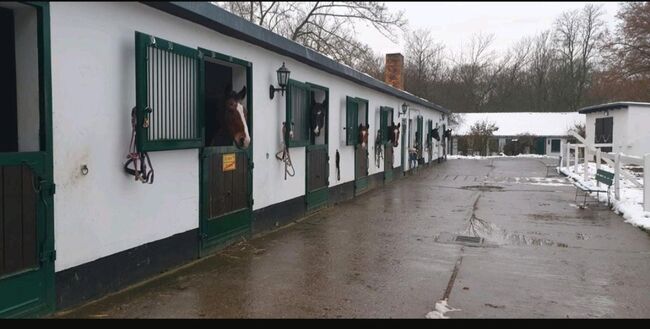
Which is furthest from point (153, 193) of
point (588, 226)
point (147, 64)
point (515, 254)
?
point (588, 226)

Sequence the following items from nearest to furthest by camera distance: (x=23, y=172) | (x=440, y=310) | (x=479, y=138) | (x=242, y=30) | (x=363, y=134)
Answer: (x=23, y=172) < (x=440, y=310) < (x=242, y=30) < (x=363, y=134) < (x=479, y=138)

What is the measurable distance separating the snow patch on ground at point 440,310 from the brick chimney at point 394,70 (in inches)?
692

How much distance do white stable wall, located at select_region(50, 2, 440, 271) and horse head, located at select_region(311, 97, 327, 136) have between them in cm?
300

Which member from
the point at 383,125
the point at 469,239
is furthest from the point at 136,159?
the point at 383,125

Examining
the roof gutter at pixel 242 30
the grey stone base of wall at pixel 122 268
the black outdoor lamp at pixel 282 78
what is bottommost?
the grey stone base of wall at pixel 122 268

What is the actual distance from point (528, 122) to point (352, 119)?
35874 mm

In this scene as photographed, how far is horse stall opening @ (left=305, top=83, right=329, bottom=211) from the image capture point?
8789 mm

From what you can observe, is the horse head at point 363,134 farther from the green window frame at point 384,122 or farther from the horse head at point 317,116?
the horse head at point 317,116

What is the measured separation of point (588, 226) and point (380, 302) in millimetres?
5335

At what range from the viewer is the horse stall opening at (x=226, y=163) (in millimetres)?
5684

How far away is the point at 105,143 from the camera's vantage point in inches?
164

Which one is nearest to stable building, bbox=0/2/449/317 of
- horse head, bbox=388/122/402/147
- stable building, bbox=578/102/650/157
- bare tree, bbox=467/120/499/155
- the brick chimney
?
horse head, bbox=388/122/402/147

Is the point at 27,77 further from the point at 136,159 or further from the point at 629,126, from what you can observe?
the point at 629,126

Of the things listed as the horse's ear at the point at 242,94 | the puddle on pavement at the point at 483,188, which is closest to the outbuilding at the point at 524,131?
the puddle on pavement at the point at 483,188
